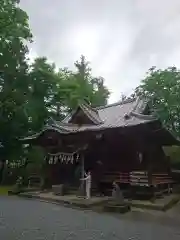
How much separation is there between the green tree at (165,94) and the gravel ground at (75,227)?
1588 centimetres

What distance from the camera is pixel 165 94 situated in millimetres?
26750

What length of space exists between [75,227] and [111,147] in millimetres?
9949

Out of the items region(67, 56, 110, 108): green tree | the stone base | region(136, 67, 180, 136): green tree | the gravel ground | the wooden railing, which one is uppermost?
region(67, 56, 110, 108): green tree

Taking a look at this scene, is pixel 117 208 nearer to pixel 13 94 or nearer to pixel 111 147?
pixel 111 147

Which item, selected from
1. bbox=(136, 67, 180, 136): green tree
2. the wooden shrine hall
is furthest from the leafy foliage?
bbox=(136, 67, 180, 136): green tree

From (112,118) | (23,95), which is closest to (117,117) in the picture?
(112,118)

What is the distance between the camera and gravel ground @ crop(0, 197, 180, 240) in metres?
7.89

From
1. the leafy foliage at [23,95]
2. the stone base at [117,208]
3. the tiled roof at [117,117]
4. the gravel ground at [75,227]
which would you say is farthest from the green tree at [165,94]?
the gravel ground at [75,227]

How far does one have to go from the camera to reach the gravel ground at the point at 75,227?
7.89m

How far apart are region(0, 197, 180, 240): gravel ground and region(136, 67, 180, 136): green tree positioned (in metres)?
15.9

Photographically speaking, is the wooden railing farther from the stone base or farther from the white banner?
the stone base

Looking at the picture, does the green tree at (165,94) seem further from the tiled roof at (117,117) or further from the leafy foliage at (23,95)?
the leafy foliage at (23,95)

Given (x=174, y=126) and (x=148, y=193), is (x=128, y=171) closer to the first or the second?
(x=148, y=193)

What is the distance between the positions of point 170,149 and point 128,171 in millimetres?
8592
